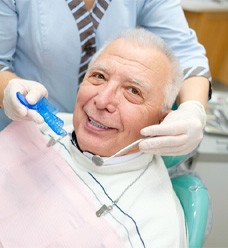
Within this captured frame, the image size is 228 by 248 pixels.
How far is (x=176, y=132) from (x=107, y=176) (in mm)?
291

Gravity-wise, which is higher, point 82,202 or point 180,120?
point 180,120

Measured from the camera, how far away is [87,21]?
1.32 meters

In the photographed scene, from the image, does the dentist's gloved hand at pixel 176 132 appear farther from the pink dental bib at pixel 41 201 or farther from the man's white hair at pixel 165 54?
the pink dental bib at pixel 41 201

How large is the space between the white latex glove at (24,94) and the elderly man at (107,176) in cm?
16

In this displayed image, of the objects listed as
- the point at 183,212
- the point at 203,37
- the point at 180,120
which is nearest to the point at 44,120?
the point at 180,120

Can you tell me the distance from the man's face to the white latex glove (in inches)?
6.3

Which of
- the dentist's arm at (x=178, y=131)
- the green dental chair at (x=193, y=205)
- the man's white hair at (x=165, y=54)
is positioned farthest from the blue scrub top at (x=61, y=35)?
the green dental chair at (x=193, y=205)

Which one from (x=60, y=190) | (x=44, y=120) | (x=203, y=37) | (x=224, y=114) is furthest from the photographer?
(x=203, y=37)

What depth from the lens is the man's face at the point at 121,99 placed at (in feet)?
→ 3.74

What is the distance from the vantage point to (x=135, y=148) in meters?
1.21

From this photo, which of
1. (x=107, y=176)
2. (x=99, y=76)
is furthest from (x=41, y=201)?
(x=99, y=76)

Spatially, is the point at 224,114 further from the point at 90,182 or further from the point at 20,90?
the point at 20,90

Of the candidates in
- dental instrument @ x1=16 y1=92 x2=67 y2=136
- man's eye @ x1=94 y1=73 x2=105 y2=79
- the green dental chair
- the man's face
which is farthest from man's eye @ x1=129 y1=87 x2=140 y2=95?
the green dental chair

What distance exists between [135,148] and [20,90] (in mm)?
422
